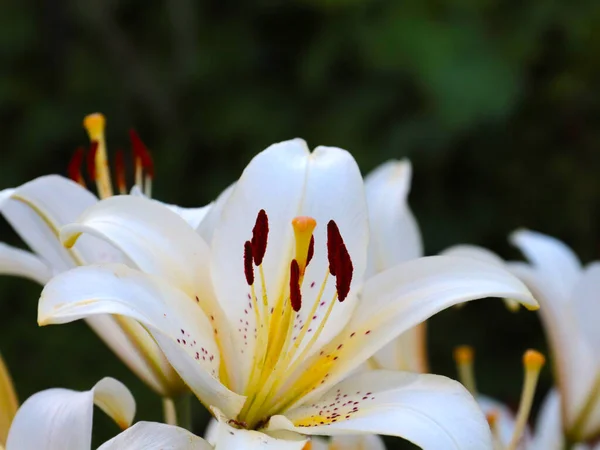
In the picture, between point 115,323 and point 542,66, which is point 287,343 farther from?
point 542,66

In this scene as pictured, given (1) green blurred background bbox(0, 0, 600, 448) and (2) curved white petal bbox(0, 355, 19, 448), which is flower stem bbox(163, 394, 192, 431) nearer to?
(2) curved white petal bbox(0, 355, 19, 448)

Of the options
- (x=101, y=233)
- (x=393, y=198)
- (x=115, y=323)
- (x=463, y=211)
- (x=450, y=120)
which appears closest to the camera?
(x=101, y=233)

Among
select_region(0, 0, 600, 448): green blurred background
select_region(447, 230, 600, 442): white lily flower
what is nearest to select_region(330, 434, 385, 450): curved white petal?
select_region(447, 230, 600, 442): white lily flower

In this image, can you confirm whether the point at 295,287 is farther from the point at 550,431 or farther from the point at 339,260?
the point at 550,431

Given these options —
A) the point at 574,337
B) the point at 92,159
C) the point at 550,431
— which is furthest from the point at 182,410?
the point at 550,431

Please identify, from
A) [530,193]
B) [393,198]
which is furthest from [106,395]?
[530,193]

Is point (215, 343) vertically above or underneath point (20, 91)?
underneath

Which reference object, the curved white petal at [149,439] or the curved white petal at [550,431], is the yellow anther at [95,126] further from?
the curved white petal at [550,431]
